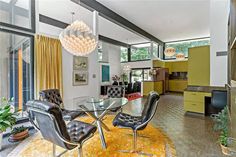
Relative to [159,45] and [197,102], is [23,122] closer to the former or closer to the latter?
[197,102]

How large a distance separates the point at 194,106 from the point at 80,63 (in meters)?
3.99

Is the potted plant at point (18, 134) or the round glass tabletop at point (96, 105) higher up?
the round glass tabletop at point (96, 105)

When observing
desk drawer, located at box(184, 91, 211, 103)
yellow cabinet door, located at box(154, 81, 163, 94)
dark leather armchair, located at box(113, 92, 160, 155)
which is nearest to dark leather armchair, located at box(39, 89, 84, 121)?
dark leather armchair, located at box(113, 92, 160, 155)

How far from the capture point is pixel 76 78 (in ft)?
17.6

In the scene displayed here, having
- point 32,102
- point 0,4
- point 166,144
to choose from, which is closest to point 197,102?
point 166,144

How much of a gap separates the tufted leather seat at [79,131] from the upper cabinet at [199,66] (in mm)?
4547

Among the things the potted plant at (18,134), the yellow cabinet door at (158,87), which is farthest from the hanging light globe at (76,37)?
the yellow cabinet door at (158,87)

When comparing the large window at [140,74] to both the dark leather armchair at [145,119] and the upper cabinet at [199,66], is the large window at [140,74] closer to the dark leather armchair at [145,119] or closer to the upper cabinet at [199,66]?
the upper cabinet at [199,66]

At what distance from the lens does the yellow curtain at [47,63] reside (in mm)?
4078

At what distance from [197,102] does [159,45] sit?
6.81 meters

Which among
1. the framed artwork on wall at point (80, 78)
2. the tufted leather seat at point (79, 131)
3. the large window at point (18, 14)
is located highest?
the large window at point (18, 14)

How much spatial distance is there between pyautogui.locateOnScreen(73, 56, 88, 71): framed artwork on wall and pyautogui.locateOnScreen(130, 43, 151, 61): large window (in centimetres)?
659

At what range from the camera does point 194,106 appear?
16.9ft

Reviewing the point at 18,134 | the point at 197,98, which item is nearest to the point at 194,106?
the point at 197,98
